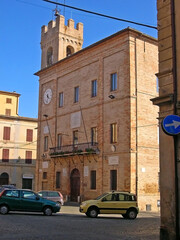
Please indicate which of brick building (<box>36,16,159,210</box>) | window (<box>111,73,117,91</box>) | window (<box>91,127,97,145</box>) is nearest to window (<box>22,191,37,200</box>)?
brick building (<box>36,16,159,210</box>)

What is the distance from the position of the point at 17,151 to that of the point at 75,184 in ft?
70.5

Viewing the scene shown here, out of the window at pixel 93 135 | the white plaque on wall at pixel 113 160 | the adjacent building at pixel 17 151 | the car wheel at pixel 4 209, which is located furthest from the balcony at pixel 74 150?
the adjacent building at pixel 17 151

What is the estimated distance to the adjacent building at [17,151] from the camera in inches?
1935

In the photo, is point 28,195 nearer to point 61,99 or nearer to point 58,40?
point 61,99

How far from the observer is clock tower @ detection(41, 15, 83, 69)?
130ft

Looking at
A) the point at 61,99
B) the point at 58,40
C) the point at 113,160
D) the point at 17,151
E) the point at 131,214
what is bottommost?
the point at 131,214

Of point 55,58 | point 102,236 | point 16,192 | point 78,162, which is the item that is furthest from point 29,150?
point 102,236

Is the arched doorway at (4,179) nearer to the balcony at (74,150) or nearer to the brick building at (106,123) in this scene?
the brick building at (106,123)

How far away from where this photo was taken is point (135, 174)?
2555 cm

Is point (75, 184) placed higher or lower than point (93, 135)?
lower

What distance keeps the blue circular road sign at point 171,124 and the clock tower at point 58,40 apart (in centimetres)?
2960

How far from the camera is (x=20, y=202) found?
18.8m

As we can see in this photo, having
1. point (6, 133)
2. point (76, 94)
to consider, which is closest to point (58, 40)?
point (76, 94)

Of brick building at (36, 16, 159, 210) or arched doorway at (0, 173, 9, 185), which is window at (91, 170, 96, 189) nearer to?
brick building at (36, 16, 159, 210)
